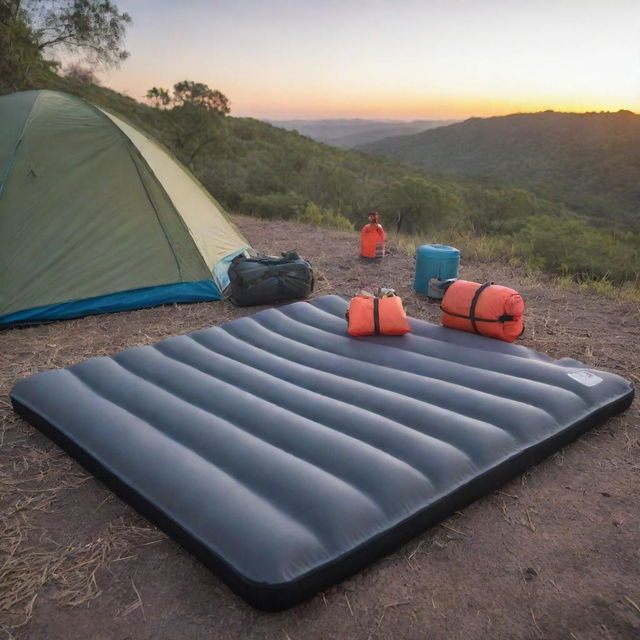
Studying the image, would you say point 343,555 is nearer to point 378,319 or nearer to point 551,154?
point 378,319

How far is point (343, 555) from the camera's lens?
1.61 metres

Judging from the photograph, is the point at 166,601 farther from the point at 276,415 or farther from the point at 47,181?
the point at 47,181

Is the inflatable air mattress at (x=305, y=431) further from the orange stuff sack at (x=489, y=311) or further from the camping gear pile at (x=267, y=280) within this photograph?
the camping gear pile at (x=267, y=280)

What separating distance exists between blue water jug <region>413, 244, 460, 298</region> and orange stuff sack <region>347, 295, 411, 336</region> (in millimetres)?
1281

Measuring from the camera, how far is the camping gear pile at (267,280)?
4.27 meters

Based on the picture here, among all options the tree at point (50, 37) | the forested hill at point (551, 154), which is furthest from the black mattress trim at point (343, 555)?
the forested hill at point (551, 154)

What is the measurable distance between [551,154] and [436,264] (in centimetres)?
3816

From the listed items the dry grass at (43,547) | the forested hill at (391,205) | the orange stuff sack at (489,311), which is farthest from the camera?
the forested hill at (391,205)

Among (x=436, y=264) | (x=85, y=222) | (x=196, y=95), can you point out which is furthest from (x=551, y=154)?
(x=85, y=222)

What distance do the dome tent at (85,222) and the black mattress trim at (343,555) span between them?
172 cm

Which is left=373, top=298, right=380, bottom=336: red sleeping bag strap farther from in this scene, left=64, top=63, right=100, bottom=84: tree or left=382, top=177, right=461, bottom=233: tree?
left=64, top=63, right=100, bottom=84: tree

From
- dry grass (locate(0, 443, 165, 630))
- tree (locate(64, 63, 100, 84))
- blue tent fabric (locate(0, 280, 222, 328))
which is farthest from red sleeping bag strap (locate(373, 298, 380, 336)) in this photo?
tree (locate(64, 63, 100, 84))

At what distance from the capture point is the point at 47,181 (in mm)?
4082

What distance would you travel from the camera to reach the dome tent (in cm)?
392
